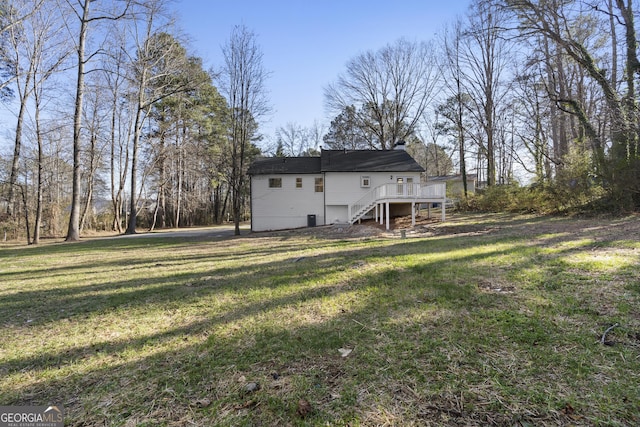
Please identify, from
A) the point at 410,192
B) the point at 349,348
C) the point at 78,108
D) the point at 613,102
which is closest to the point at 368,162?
the point at 410,192

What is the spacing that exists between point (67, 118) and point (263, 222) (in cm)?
1332

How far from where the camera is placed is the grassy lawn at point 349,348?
6.15 ft

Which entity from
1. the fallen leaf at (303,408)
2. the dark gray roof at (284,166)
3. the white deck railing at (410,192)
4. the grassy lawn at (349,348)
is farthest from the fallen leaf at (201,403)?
the dark gray roof at (284,166)

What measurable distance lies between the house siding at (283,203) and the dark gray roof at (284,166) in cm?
41

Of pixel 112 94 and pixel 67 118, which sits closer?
pixel 67 118

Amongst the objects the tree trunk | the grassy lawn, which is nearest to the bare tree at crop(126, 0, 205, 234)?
the tree trunk

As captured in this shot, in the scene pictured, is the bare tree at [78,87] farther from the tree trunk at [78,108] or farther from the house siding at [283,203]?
the house siding at [283,203]

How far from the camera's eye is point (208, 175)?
98.6ft

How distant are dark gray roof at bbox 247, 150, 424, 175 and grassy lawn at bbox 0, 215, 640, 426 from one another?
14.6 meters

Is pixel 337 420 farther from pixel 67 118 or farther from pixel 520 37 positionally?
pixel 67 118

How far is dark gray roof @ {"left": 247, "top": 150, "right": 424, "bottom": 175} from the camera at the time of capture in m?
19.3

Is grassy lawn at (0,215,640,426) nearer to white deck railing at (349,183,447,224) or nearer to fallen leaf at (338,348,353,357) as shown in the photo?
fallen leaf at (338,348,353,357)

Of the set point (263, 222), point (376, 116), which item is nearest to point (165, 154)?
point (263, 222)

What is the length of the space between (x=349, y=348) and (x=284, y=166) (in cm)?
1823
